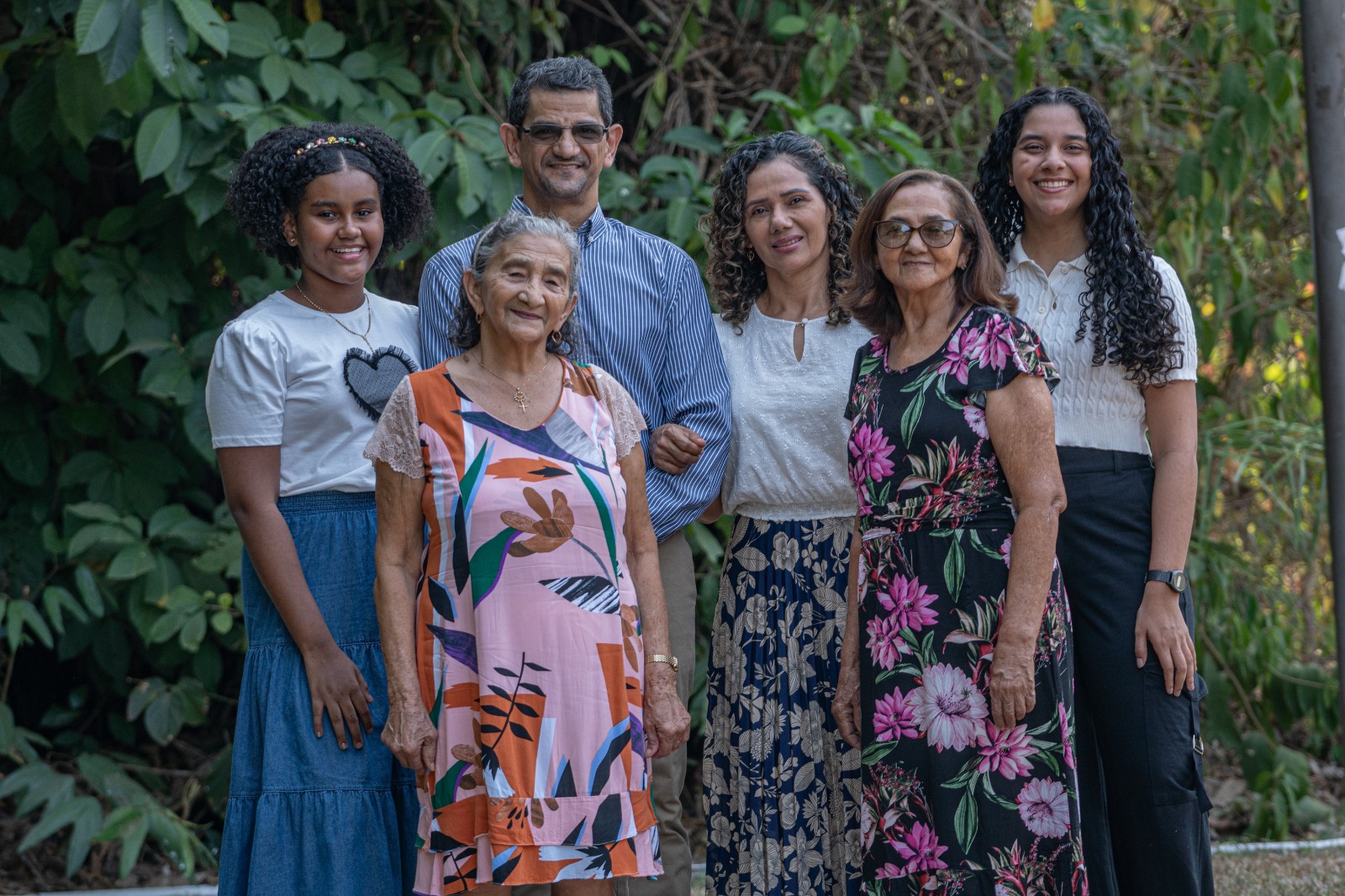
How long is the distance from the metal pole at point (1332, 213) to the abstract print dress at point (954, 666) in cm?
47

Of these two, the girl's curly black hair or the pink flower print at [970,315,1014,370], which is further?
the girl's curly black hair

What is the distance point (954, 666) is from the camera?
2400 mm

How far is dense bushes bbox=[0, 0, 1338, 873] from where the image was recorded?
373 centimetres

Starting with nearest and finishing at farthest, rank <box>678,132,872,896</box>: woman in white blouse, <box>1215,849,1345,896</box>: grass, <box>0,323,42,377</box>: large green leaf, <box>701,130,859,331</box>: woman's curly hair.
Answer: <box>678,132,872,896</box>: woman in white blouse < <box>701,130,859,331</box>: woman's curly hair < <box>1215,849,1345,896</box>: grass < <box>0,323,42,377</box>: large green leaf

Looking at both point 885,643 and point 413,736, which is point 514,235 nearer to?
point 413,736

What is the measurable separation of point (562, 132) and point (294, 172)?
1.87 ft

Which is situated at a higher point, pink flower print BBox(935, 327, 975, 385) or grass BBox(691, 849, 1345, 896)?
pink flower print BBox(935, 327, 975, 385)

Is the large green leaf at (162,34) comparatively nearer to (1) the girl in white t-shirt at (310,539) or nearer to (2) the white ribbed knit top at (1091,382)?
(1) the girl in white t-shirt at (310,539)

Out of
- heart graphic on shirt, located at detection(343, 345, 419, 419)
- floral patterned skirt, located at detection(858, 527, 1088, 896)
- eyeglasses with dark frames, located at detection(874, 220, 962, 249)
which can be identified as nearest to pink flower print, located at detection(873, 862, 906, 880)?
floral patterned skirt, located at detection(858, 527, 1088, 896)

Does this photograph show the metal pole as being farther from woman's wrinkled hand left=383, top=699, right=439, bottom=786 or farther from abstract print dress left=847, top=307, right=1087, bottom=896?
woman's wrinkled hand left=383, top=699, right=439, bottom=786

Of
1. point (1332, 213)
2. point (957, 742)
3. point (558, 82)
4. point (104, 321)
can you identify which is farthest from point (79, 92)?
point (1332, 213)

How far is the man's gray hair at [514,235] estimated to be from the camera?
94.7 inches

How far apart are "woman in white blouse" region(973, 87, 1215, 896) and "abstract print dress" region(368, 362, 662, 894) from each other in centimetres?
90

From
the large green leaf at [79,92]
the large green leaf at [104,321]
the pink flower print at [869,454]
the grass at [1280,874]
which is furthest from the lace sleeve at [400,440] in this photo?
the grass at [1280,874]
